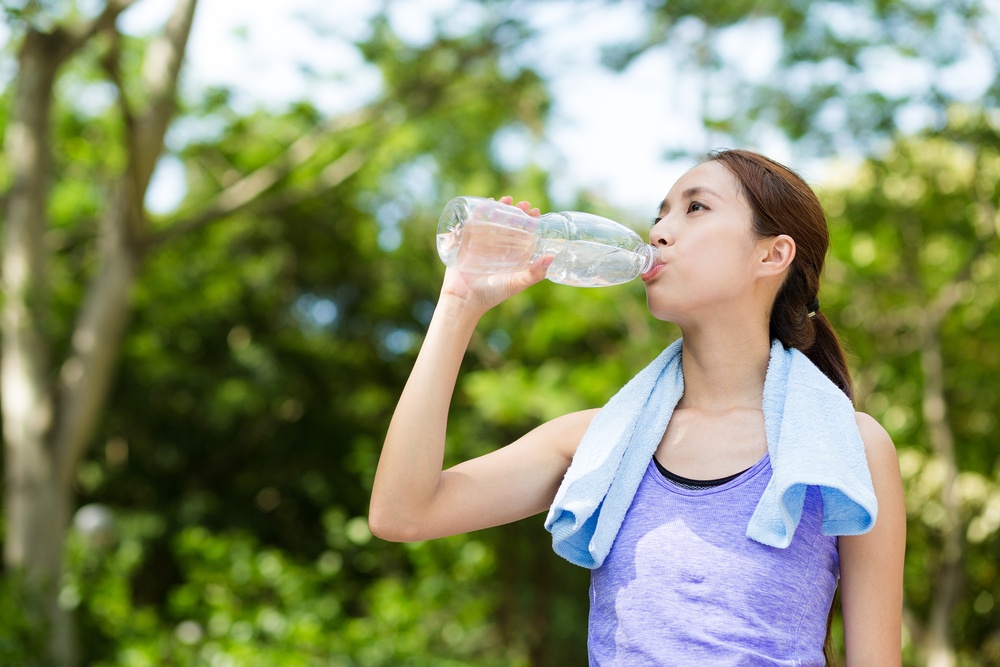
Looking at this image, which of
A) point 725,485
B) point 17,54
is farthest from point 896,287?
point 725,485

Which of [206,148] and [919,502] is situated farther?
[919,502]

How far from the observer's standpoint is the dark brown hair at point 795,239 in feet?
5.30

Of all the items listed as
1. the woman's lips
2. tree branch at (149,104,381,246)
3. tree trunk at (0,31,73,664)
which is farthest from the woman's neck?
tree branch at (149,104,381,246)

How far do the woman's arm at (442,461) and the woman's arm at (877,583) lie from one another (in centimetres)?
47

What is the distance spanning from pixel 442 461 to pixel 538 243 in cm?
49

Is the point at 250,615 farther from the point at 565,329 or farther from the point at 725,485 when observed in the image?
the point at 725,485

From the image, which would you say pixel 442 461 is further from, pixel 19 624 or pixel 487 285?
pixel 19 624

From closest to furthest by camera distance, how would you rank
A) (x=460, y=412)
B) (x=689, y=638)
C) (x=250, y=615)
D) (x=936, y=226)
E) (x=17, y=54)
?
(x=689, y=638) → (x=250, y=615) → (x=17, y=54) → (x=936, y=226) → (x=460, y=412)

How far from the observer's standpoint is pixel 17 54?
6.41 m

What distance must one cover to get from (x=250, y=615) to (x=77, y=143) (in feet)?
22.8

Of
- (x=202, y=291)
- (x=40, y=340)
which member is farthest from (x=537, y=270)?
(x=202, y=291)

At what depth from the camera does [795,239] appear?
1658 mm

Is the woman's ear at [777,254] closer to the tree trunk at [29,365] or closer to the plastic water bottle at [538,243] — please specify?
the plastic water bottle at [538,243]

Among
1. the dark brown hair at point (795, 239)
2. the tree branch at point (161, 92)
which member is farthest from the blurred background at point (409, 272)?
the dark brown hair at point (795, 239)
